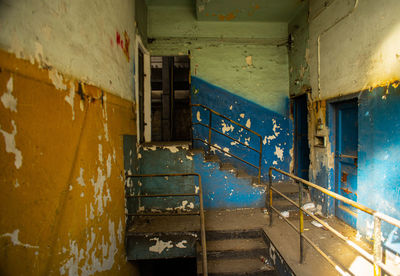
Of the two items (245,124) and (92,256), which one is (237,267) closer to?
(92,256)

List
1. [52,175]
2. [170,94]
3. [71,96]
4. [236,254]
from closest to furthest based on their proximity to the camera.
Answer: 1. [52,175]
2. [71,96]
3. [236,254]
4. [170,94]

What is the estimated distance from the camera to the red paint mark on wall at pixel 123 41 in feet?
7.92

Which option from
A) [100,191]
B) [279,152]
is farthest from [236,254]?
[279,152]

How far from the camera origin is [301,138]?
439cm

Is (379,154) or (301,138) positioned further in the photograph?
(301,138)

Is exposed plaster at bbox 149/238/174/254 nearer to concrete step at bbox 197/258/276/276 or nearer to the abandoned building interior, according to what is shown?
the abandoned building interior

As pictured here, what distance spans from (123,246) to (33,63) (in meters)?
2.30

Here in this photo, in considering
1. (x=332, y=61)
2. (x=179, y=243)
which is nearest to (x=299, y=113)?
(x=332, y=61)

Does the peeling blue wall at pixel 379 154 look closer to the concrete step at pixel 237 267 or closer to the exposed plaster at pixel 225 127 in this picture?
the concrete step at pixel 237 267

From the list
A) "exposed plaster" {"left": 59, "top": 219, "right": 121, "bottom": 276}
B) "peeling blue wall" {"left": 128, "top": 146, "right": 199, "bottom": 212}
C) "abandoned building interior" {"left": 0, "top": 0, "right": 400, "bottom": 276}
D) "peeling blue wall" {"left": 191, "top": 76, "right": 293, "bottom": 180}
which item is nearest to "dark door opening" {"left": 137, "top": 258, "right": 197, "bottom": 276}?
"abandoned building interior" {"left": 0, "top": 0, "right": 400, "bottom": 276}

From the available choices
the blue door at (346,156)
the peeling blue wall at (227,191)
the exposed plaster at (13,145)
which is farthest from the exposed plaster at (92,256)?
the blue door at (346,156)

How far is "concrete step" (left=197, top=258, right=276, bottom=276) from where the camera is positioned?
91.2 inches

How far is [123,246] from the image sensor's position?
248cm

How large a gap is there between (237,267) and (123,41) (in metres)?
3.34
